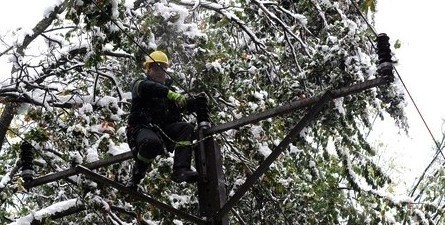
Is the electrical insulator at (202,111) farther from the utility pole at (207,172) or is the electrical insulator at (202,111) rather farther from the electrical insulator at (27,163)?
the electrical insulator at (27,163)

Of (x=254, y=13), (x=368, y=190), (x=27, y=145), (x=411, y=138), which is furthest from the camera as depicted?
(x=254, y=13)

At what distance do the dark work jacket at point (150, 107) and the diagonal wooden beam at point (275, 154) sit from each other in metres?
0.97

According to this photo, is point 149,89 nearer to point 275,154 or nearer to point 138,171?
point 138,171

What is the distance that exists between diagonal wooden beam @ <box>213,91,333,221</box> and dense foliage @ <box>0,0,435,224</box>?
139 centimetres

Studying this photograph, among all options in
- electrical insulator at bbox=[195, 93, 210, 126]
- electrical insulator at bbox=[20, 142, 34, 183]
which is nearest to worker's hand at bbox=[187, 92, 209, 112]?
electrical insulator at bbox=[195, 93, 210, 126]

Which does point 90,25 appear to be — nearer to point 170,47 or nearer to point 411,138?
point 170,47

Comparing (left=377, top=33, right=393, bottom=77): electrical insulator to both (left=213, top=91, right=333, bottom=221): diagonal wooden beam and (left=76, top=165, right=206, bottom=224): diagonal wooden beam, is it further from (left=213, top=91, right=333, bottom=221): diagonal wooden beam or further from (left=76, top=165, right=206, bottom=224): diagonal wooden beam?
(left=76, top=165, right=206, bottom=224): diagonal wooden beam

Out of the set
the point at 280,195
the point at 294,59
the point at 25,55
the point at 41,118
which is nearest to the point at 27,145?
the point at 41,118

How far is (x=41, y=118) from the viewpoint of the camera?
7.05 metres

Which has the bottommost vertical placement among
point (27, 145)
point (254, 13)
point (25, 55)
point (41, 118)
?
point (27, 145)

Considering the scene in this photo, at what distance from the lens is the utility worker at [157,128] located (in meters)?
4.87

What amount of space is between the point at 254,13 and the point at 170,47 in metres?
1.79

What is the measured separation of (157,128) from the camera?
16.6 ft

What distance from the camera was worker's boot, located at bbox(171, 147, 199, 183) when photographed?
4879mm
